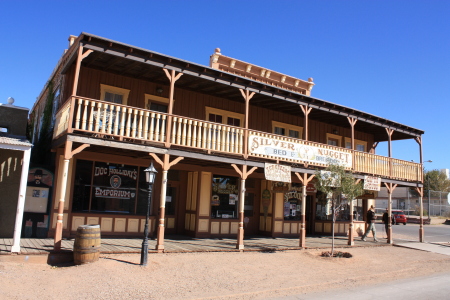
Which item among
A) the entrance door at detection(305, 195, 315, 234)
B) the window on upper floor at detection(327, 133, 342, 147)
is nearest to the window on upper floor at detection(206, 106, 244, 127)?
the window on upper floor at detection(327, 133, 342, 147)

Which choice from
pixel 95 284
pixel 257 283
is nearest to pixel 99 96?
pixel 95 284

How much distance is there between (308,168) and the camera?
51.1 feet

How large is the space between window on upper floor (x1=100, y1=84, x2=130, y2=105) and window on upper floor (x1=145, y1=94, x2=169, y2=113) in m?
0.81

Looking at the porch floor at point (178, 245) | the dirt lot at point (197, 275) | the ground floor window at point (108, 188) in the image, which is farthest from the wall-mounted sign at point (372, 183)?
the ground floor window at point (108, 188)

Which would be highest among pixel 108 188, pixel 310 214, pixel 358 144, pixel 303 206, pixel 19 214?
pixel 358 144

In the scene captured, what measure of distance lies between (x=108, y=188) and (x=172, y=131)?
A: 3405 millimetres

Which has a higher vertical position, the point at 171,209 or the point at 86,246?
the point at 171,209

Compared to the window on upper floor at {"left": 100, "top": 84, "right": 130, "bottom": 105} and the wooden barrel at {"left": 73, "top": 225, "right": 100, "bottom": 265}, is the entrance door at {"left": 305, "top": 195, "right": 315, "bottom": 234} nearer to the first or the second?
the window on upper floor at {"left": 100, "top": 84, "right": 130, "bottom": 105}

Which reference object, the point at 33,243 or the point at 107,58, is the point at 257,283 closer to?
the point at 33,243

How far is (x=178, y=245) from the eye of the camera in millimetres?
12773

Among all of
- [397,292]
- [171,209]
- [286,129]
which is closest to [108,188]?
[171,209]

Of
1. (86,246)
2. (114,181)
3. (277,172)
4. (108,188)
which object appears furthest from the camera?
(277,172)

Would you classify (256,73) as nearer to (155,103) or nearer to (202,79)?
(202,79)

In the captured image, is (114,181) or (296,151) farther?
(296,151)
